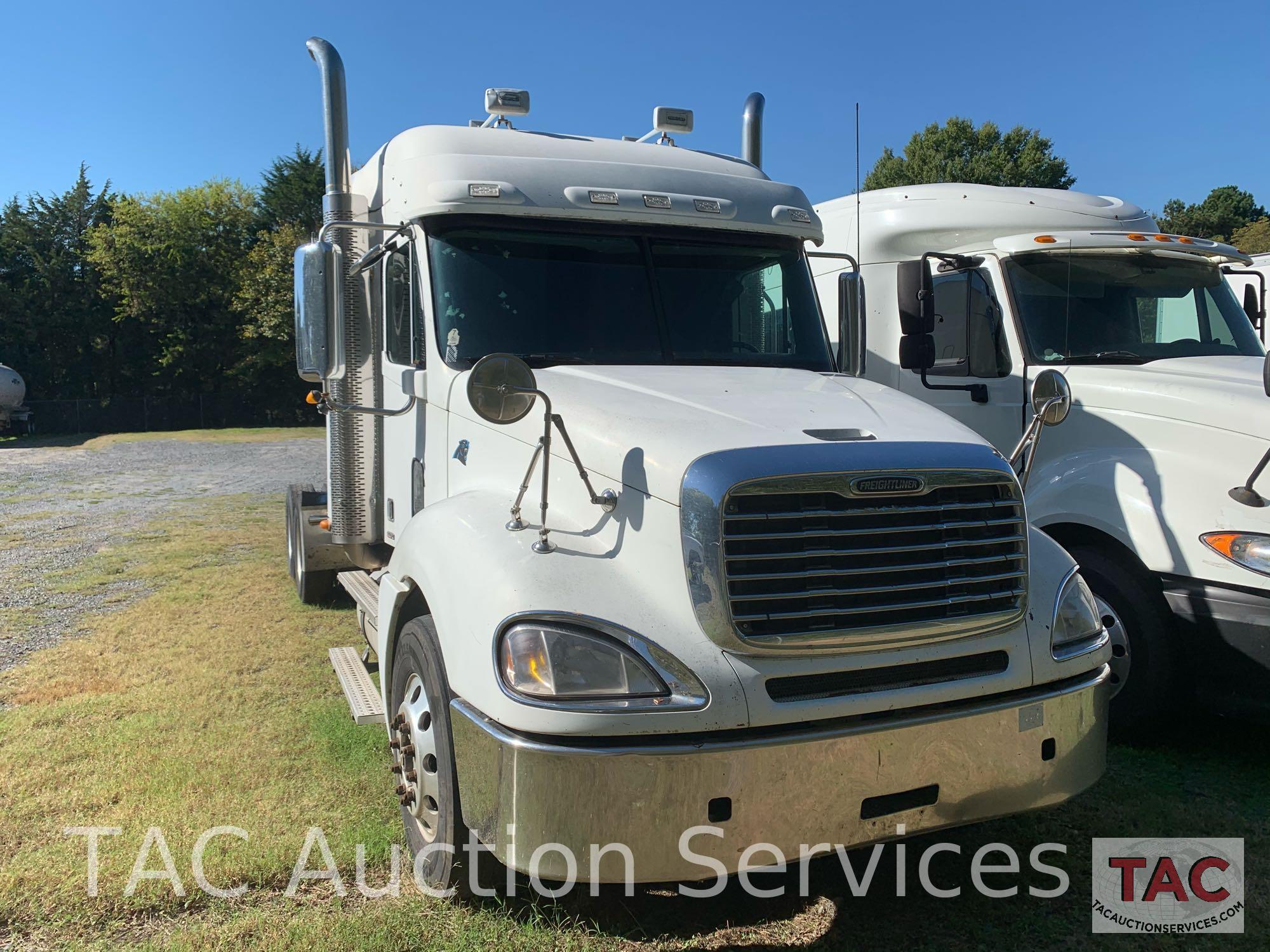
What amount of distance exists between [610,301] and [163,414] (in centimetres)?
4532

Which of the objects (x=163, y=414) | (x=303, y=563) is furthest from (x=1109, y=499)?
(x=163, y=414)

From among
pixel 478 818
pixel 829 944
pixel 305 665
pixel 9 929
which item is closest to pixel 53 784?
pixel 9 929

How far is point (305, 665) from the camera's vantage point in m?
6.48

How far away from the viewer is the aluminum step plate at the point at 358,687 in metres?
4.15

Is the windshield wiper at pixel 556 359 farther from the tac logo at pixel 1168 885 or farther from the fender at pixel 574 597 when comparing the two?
the tac logo at pixel 1168 885

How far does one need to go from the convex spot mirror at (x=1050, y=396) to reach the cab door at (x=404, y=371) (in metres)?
2.70

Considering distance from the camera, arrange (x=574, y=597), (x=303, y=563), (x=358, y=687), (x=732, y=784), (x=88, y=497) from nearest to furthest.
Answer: (x=732, y=784)
(x=574, y=597)
(x=358, y=687)
(x=303, y=563)
(x=88, y=497)

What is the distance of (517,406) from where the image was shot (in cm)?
329

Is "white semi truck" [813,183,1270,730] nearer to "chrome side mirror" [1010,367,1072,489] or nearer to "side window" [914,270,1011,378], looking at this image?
"side window" [914,270,1011,378]

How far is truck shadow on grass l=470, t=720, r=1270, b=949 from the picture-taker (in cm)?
338

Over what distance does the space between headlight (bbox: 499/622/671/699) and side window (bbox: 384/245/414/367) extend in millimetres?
2205

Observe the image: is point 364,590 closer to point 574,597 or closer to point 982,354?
point 574,597

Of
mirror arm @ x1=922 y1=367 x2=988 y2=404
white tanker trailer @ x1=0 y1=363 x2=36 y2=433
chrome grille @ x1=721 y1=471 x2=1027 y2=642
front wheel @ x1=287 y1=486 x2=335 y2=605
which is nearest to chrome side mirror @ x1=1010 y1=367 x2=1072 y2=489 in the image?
chrome grille @ x1=721 y1=471 x2=1027 y2=642

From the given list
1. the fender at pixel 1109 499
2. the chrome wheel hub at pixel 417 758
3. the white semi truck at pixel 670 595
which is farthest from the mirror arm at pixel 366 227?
the fender at pixel 1109 499
